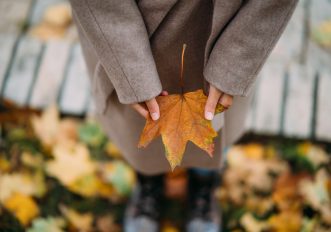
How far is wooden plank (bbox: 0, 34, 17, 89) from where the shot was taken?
1867 mm

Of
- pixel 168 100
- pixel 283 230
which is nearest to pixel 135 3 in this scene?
pixel 168 100

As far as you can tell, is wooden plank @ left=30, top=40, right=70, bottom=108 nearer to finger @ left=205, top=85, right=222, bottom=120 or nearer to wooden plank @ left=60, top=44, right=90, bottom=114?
wooden plank @ left=60, top=44, right=90, bottom=114

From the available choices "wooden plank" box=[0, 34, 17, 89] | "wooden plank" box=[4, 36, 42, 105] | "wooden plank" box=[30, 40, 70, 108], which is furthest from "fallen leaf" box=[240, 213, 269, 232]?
"wooden plank" box=[0, 34, 17, 89]

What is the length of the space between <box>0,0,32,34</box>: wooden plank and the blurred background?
2 centimetres

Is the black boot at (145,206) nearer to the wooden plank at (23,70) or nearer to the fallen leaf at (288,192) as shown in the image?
the fallen leaf at (288,192)

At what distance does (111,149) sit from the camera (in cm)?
175

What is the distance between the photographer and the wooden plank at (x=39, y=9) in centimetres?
209

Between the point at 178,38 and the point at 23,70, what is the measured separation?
1155 mm

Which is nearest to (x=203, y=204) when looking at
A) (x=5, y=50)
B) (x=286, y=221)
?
(x=286, y=221)

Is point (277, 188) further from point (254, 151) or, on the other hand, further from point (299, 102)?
point (299, 102)

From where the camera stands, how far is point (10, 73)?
186 cm

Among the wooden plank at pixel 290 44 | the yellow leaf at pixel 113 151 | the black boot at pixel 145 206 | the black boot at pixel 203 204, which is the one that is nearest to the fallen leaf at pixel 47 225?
the black boot at pixel 145 206

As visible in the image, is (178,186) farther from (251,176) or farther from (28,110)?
(28,110)

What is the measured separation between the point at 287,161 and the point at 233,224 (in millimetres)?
391
